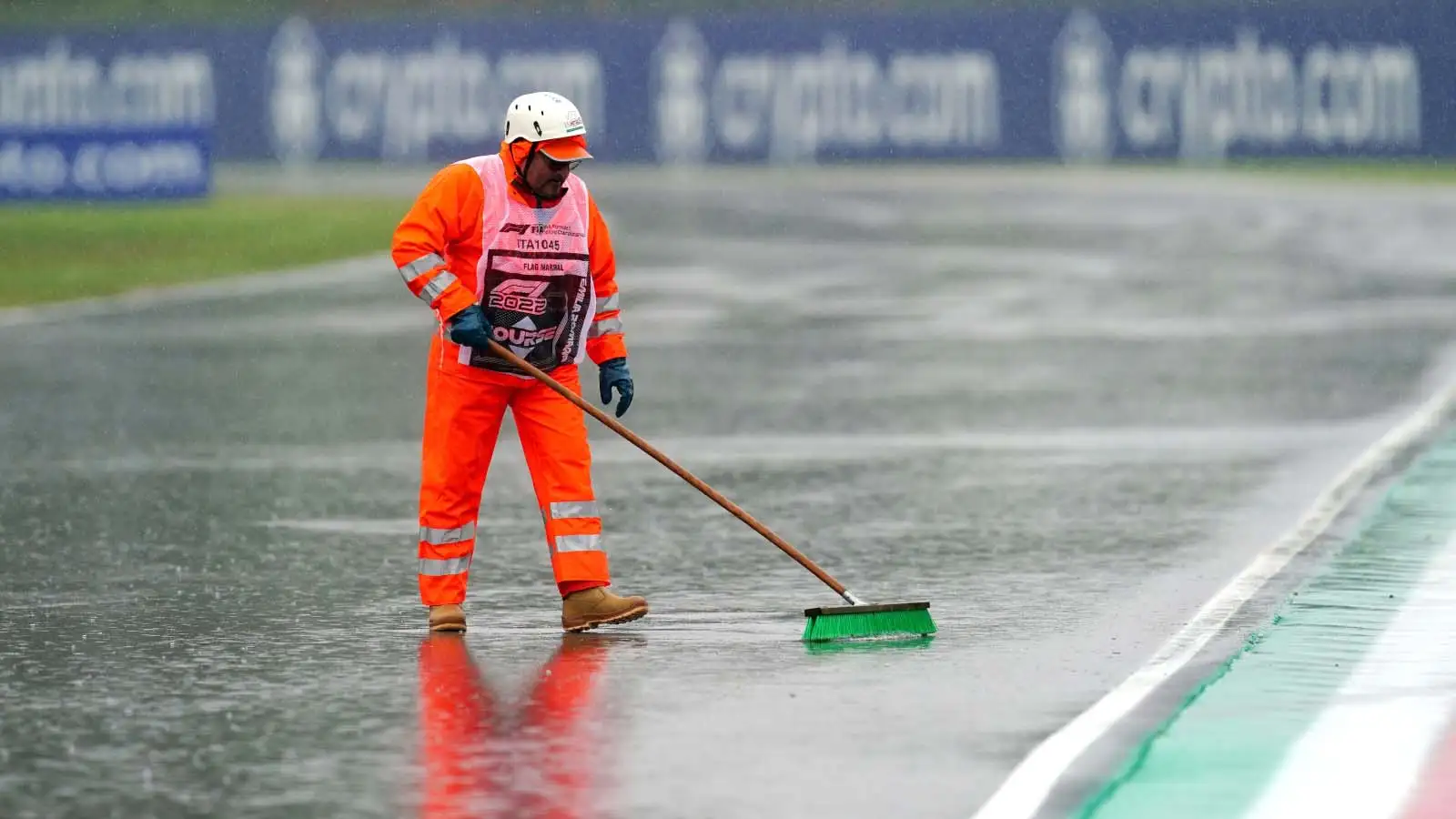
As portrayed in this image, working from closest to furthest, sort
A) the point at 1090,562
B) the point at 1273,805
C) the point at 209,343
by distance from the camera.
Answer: the point at 1273,805, the point at 1090,562, the point at 209,343

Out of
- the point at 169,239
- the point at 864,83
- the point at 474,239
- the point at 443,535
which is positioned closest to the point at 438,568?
the point at 443,535

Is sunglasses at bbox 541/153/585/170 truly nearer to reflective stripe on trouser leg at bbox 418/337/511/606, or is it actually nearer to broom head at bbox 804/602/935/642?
reflective stripe on trouser leg at bbox 418/337/511/606

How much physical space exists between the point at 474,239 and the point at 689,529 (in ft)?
8.85

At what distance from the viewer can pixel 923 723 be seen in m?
7.46

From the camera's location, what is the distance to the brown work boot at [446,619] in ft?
29.7

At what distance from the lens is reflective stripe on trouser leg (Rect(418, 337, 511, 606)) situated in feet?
30.3

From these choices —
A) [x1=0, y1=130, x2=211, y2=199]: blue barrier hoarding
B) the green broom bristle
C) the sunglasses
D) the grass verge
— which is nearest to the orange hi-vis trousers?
the sunglasses

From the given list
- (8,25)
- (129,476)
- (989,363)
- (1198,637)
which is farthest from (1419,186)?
(1198,637)

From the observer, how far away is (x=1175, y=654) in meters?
8.50

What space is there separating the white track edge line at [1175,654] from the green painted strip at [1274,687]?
0.43 feet

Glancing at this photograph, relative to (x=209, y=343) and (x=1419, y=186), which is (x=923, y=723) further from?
(x=1419, y=186)

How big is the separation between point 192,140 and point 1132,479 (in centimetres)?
2331

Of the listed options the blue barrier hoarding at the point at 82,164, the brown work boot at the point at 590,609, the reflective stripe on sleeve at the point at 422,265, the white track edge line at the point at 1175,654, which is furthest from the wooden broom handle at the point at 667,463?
the blue barrier hoarding at the point at 82,164

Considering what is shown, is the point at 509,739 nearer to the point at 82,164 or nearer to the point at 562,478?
the point at 562,478
